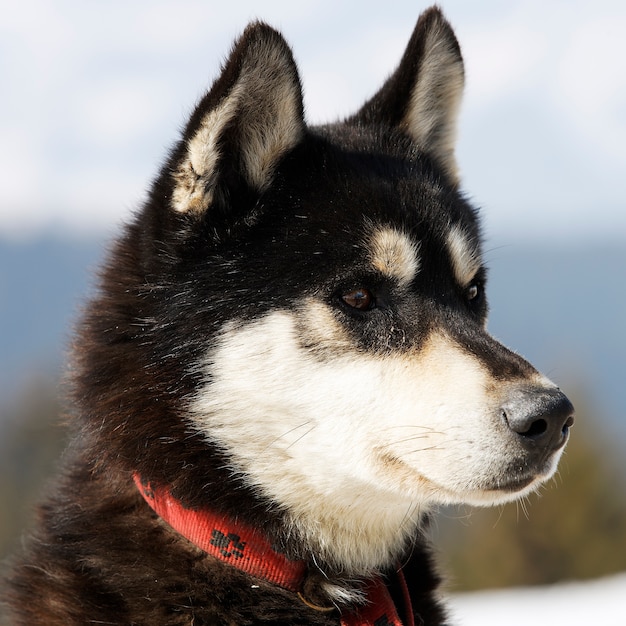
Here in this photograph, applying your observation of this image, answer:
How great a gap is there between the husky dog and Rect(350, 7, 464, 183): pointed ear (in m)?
0.98

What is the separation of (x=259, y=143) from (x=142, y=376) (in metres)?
1.16

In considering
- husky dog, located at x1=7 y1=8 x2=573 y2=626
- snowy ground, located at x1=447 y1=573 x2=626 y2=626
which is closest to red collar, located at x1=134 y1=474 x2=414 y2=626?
husky dog, located at x1=7 y1=8 x2=573 y2=626

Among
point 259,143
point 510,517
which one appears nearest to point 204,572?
point 259,143

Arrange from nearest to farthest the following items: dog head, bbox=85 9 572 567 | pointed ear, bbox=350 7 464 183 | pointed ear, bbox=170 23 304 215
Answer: dog head, bbox=85 9 572 567
pointed ear, bbox=170 23 304 215
pointed ear, bbox=350 7 464 183

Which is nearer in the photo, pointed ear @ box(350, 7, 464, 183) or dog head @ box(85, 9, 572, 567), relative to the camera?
dog head @ box(85, 9, 572, 567)

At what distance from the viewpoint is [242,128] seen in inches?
154

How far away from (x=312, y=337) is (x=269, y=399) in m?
0.32

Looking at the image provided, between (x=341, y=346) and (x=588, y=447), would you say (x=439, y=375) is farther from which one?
(x=588, y=447)

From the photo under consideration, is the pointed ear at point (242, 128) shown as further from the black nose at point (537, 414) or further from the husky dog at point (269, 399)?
the black nose at point (537, 414)

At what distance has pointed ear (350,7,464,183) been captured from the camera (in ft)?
15.6

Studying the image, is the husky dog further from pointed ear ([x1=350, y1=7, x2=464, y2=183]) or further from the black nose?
pointed ear ([x1=350, y1=7, x2=464, y2=183])

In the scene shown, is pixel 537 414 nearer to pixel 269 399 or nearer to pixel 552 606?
pixel 269 399

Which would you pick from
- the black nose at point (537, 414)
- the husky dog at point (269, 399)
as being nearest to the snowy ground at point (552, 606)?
Result: the husky dog at point (269, 399)

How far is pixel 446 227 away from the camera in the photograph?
13.8ft
